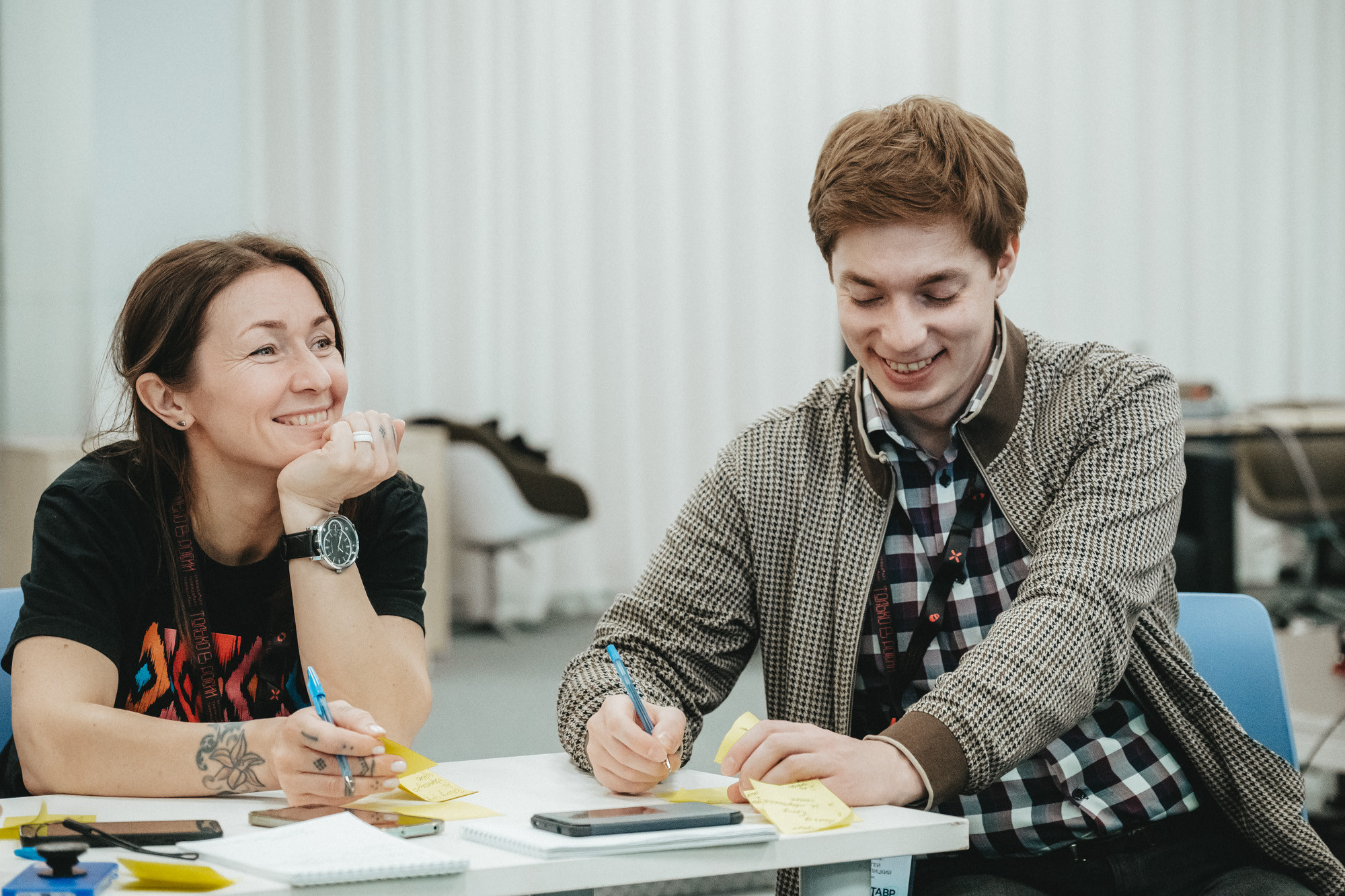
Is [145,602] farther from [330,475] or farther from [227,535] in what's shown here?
[330,475]

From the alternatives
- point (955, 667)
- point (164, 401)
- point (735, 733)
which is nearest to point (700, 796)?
point (735, 733)

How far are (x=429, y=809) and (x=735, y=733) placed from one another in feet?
0.93

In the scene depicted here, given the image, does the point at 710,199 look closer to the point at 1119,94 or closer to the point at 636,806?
the point at 1119,94

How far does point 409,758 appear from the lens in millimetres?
1099

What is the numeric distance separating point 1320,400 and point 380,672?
5.52 metres

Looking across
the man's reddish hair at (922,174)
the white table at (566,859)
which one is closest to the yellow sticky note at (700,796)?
the white table at (566,859)

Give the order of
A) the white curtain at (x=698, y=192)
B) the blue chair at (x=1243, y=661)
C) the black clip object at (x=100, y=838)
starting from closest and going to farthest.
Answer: the black clip object at (x=100, y=838) → the blue chair at (x=1243, y=661) → the white curtain at (x=698, y=192)

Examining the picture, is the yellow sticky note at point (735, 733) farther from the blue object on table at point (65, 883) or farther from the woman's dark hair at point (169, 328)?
the woman's dark hair at point (169, 328)

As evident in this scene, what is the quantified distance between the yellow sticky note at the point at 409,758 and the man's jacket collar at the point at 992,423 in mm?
593

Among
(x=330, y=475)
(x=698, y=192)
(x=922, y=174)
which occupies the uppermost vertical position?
(x=698, y=192)

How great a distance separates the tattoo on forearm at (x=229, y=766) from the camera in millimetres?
1102

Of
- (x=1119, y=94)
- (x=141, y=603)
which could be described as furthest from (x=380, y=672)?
(x=1119, y=94)

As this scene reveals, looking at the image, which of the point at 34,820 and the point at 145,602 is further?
the point at 145,602

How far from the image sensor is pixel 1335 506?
5.13 m
